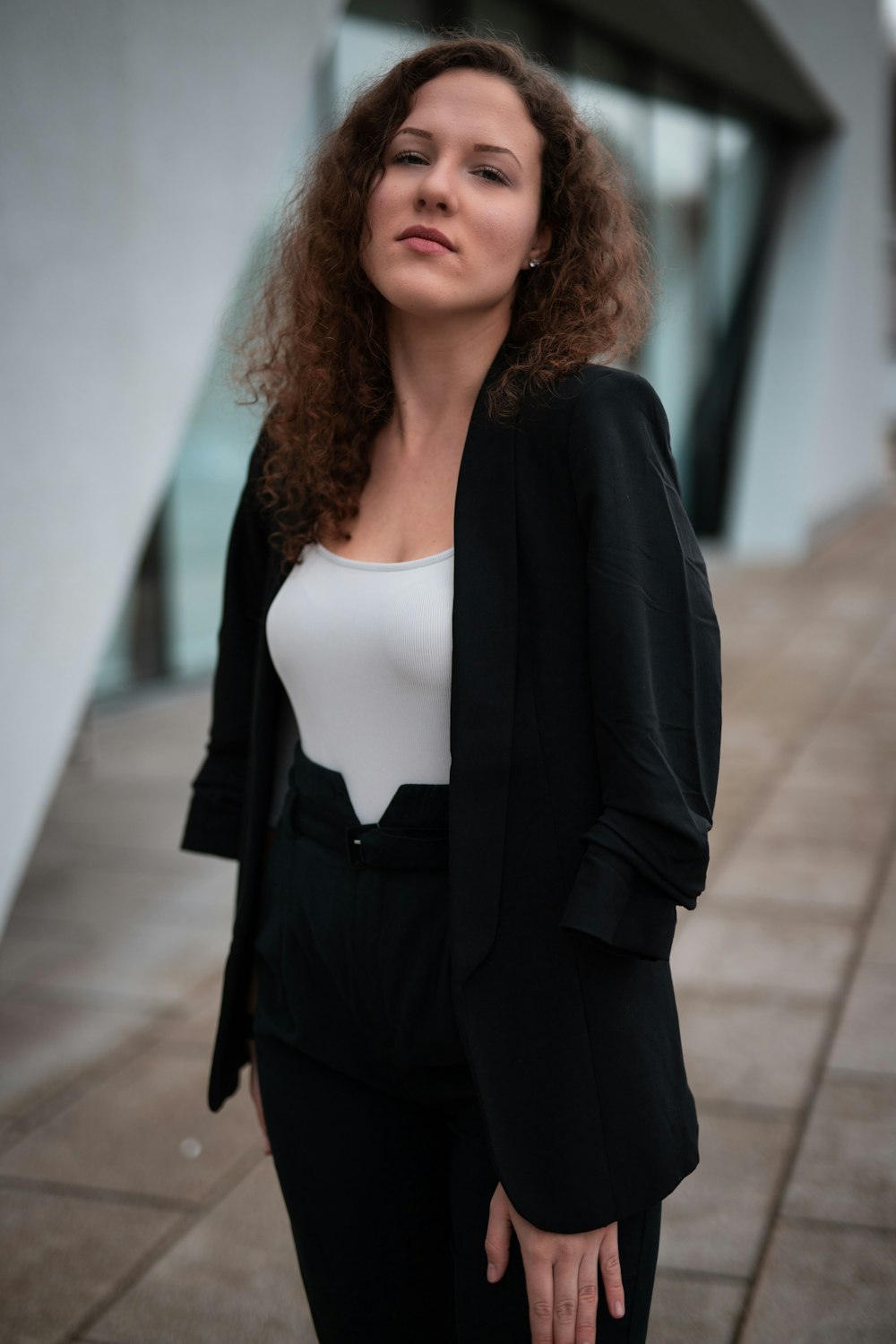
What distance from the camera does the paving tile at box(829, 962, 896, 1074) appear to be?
358 cm

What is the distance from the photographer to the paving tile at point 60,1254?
258 cm

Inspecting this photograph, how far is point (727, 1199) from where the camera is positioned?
2.96 metres

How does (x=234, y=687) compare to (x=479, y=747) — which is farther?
(x=234, y=687)

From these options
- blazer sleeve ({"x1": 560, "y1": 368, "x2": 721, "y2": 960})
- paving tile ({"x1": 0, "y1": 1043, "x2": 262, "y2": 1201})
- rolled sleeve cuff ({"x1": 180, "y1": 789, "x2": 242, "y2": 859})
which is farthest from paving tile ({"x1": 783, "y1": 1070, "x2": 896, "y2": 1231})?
blazer sleeve ({"x1": 560, "y1": 368, "x2": 721, "y2": 960})

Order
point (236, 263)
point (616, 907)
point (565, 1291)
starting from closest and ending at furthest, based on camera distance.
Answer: point (616, 907), point (565, 1291), point (236, 263)

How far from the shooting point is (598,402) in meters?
1.47

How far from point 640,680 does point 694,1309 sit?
1.74 meters

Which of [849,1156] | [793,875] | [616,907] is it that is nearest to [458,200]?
[616,907]

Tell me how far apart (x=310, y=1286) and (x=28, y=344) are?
8.12ft

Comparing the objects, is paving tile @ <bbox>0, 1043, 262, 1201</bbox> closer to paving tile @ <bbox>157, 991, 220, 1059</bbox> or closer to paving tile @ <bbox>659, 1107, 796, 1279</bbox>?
paving tile @ <bbox>157, 991, 220, 1059</bbox>

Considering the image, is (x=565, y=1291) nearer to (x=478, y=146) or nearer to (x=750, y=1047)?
(x=478, y=146)

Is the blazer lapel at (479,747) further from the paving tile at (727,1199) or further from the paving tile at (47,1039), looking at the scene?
the paving tile at (47,1039)

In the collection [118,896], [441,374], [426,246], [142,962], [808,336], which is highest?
[426,246]

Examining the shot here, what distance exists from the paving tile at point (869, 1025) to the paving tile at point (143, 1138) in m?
1.61
